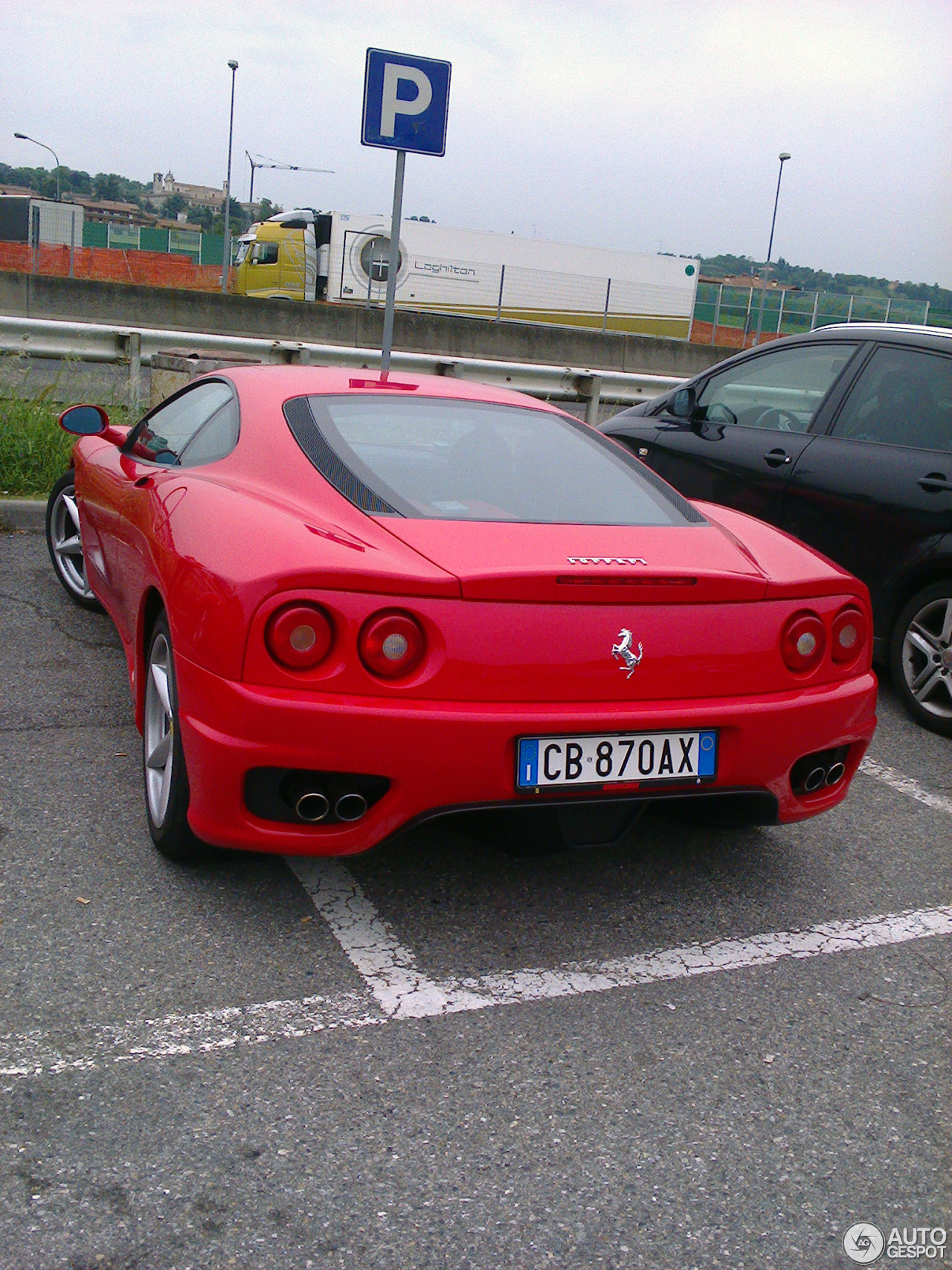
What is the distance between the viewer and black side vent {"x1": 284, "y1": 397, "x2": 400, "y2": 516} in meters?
3.12

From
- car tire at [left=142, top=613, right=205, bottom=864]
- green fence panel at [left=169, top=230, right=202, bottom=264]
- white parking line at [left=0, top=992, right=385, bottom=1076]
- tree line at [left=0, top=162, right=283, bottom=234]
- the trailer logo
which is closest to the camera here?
white parking line at [left=0, top=992, right=385, bottom=1076]

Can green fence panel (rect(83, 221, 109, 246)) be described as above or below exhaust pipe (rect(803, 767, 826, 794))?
above

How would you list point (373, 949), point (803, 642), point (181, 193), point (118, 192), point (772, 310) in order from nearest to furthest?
1. point (373, 949)
2. point (803, 642)
3. point (772, 310)
4. point (118, 192)
5. point (181, 193)

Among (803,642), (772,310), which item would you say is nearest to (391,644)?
(803,642)

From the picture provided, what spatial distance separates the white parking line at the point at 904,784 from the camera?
13.8ft

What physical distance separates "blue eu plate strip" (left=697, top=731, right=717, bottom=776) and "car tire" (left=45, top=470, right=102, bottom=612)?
138 inches

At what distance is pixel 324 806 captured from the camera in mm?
2799

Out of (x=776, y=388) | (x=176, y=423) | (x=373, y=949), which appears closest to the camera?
(x=373, y=949)

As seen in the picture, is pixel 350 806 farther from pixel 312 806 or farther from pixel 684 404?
pixel 684 404

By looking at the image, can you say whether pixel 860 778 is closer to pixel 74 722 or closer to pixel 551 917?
pixel 551 917

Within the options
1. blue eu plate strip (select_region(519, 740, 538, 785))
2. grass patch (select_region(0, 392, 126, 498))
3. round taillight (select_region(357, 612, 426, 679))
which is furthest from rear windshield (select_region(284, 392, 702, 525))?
grass patch (select_region(0, 392, 126, 498))

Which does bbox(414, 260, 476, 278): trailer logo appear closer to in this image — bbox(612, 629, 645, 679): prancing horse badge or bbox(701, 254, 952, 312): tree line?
bbox(701, 254, 952, 312): tree line

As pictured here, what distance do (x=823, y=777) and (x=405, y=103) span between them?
5.26 meters

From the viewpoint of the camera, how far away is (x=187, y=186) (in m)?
180
